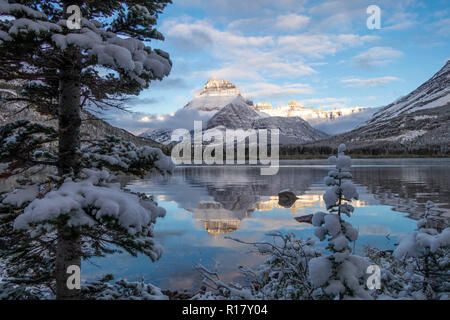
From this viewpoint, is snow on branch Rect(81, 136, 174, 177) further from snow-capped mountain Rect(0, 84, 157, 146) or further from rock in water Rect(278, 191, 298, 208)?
rock in water Rect(278, 191, 298, 208)

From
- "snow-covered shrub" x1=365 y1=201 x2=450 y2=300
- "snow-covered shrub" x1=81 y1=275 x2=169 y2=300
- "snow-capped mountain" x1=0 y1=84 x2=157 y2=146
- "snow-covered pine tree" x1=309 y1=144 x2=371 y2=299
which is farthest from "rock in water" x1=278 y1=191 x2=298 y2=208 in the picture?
"snow-covered pine tree" x1=309 y1=144 x2=371 y2=299

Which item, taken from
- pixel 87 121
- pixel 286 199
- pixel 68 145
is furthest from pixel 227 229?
pixel 68 145

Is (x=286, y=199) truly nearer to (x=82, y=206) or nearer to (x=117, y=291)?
(x=117, y=291)

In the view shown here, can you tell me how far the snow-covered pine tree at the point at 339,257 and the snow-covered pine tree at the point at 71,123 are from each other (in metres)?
2.49

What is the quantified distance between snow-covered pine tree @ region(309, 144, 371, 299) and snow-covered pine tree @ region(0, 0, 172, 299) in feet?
8.17

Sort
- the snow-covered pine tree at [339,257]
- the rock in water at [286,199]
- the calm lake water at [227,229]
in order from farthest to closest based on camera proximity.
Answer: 1. the rock in water at [286,199]
2. the calm lake water at [227,229]
3. the snow-covered pine tree at [339,257]

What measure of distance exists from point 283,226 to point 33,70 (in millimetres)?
14734

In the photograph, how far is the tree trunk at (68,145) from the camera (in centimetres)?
517

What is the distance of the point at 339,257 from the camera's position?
157 inches

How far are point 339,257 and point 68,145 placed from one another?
4.95 metres

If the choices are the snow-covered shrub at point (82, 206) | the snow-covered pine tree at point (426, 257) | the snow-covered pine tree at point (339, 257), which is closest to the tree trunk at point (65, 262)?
the snow-covered shrub at point (82, 206)

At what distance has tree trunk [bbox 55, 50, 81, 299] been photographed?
5168 mm

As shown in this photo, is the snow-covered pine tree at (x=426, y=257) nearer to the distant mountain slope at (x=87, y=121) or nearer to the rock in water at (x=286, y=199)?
the distant mountain slope at (x=87, y=121)
